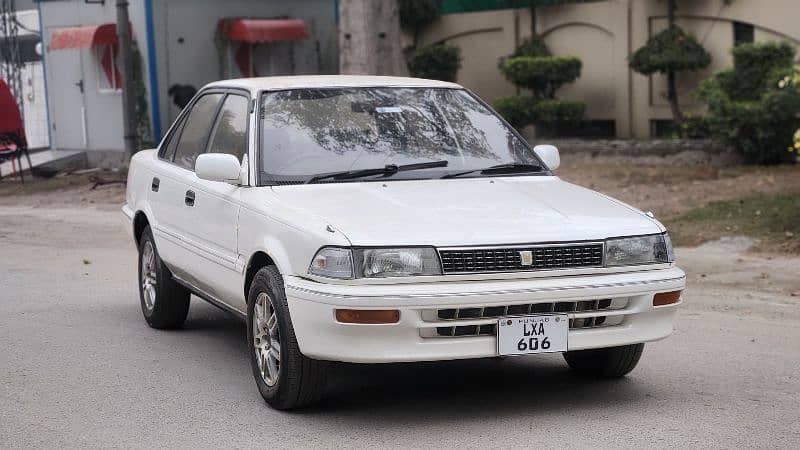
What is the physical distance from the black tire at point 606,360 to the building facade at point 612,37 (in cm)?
1191

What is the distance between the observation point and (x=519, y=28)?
21531 mm

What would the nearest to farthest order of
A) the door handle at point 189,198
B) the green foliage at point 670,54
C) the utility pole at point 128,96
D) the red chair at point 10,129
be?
the door handle at point 189,198
the green foliage at point 670,54
the utility pole at point 128,96
the red chair at point 10,129

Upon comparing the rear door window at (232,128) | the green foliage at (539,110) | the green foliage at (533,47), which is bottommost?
the green foliage at (539,110)

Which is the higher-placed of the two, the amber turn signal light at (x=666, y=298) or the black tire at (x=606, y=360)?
the amber turn signal light at (x=666, y=298)

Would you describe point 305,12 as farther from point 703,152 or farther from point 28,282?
point 28,282

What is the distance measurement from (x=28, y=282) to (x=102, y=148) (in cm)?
1197

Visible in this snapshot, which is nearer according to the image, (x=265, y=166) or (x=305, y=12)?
(x=265, y=166)

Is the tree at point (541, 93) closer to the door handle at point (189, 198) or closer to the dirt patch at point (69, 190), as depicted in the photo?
the dirt patch at point (69, 190)

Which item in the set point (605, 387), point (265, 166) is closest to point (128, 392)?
point (265, 166)

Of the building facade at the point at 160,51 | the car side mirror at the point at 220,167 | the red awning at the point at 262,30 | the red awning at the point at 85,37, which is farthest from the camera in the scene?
the red awning at the point at 262,30

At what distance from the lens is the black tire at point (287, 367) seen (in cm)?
598

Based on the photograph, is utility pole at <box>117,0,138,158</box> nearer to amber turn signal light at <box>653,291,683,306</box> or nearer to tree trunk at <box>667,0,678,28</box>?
tree trunk at <box>667,0,678,28</box>

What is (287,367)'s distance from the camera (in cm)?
602

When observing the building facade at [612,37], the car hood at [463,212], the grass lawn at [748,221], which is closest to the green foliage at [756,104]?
the building facade at [612,37]
